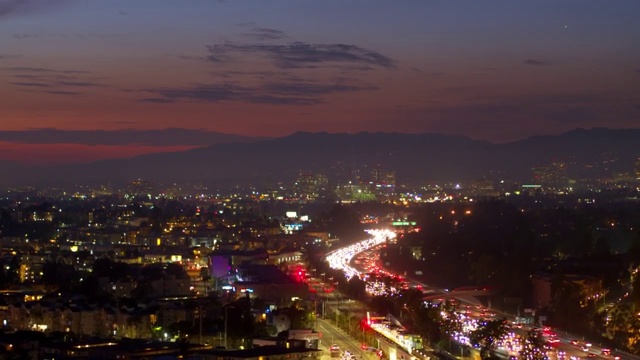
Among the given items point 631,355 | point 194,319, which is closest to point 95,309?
point 194,319

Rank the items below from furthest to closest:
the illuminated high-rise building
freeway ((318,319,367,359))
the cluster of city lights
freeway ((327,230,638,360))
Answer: the illuminated high-rise building < the cluster of city lights < freeway ((318,319,367,359)) < freeway ((327,230,638,360))

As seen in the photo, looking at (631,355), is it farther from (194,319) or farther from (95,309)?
(95,309)

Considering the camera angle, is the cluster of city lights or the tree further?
the cluster of city lights

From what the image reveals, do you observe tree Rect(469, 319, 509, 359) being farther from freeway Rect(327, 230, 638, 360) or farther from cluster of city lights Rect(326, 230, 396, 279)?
cluster of city lights Rect(326, 230, 396, 279)

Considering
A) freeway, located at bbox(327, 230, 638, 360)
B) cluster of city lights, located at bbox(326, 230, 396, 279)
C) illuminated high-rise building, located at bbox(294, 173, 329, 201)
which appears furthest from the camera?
illuminated high-rise building, located at bbox(294, 173, 329, 201)

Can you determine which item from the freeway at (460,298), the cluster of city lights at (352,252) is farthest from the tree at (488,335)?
the cluster of city lights at (352,252)

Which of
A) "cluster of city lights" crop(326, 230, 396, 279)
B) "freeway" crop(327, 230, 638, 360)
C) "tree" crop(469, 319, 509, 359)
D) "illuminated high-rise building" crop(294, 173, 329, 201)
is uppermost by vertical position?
"tree" crop(469, 319, 509, 359)

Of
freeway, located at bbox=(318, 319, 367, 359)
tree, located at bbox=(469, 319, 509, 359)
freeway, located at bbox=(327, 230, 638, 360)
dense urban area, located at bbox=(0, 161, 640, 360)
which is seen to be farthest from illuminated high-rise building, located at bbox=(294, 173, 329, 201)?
tree, located at bbox=(469, 319, 509, 359)

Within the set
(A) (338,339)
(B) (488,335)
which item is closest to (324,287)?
(A) (338,339)

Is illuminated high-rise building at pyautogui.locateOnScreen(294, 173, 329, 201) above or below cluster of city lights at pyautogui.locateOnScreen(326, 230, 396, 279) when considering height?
below
